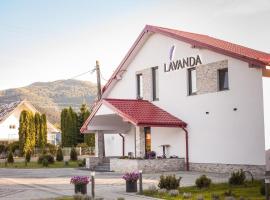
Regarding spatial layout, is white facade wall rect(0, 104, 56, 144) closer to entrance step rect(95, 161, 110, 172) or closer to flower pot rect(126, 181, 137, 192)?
entrance step rect(95, 161, 110, 172)

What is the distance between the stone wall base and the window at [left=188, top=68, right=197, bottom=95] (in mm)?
3955

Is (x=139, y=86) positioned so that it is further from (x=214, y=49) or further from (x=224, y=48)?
(x=224, y=48)

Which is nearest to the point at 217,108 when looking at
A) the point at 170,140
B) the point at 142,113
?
the point at 170,140

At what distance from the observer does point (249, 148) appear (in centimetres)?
2198

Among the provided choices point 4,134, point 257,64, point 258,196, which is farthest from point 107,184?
point 4,134

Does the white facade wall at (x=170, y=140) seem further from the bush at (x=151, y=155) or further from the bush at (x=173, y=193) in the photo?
the bush at (x=173, y=193)

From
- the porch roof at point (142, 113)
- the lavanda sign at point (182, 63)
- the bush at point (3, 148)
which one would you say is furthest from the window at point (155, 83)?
the bush at point (3, 148)

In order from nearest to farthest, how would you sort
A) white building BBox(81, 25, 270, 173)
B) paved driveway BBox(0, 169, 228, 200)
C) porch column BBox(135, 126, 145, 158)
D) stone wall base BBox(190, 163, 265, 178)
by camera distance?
paved driveway BBox(0, 169, 228, 200) < stone wall base BBox(190, 163, 265, 178) < white building BBox(81, 25, 270, 173) < porch column BBox(135, 126, 145, 158)

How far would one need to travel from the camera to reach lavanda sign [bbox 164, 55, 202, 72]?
2547 cm

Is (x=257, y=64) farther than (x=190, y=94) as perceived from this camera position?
No

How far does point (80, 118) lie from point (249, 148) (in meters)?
35.3

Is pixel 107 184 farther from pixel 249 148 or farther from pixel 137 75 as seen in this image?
pixel 137 75

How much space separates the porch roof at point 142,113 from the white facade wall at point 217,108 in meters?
0.50

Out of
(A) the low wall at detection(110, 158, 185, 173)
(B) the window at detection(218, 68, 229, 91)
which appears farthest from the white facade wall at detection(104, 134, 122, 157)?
(B) the window at detection(218, 68, 229, 91)
